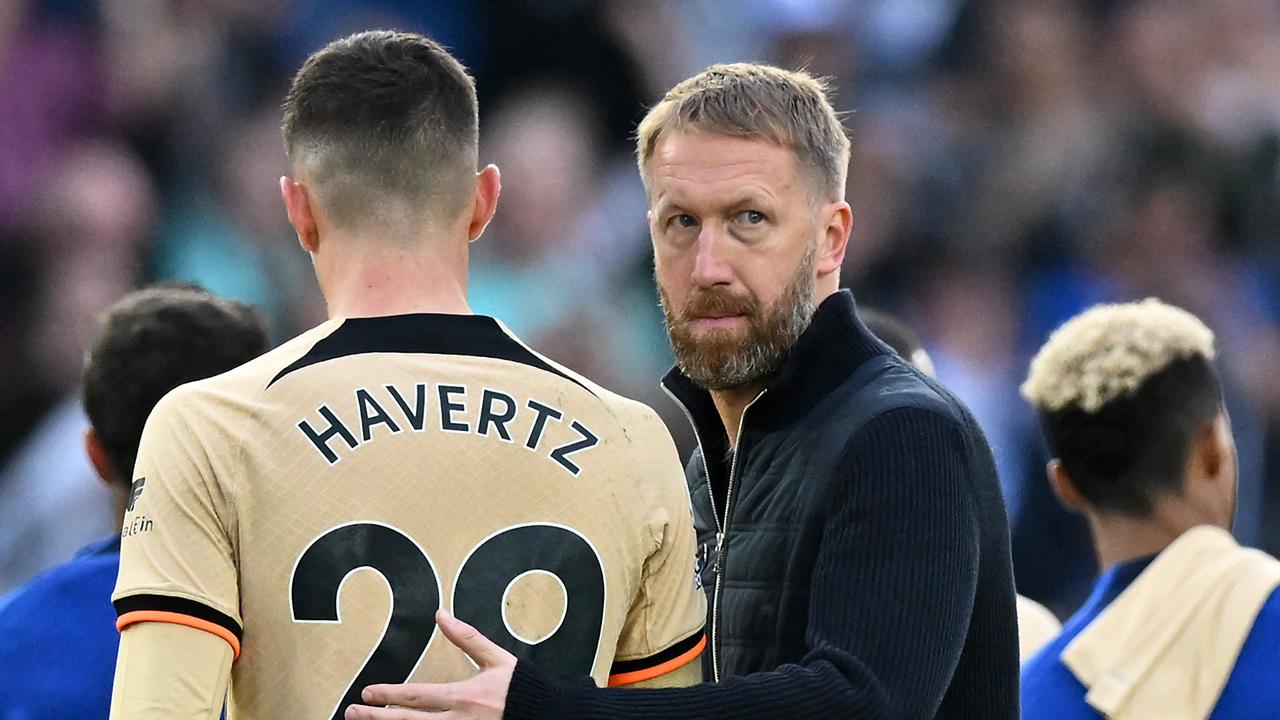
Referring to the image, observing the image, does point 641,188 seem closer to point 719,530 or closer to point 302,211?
point 719,530

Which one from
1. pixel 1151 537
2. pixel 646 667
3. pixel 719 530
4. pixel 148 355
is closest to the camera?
pixel 646 667

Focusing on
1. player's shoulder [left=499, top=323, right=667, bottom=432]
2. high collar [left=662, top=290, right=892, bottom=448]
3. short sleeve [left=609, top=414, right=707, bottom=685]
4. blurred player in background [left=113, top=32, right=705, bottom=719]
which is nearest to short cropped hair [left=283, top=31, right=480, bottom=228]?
blurred player in background [left=113, top=32, right=705, bottom=719]

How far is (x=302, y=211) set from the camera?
2.77m

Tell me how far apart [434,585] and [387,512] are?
0.40 feet

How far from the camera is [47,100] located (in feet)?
26.1

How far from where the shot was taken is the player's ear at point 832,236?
332 centimetres

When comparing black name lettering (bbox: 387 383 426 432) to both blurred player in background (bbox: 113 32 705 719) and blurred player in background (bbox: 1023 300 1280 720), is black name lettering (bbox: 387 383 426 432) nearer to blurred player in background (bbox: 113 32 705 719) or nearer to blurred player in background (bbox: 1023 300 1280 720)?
blurred player in background (bbox: 113 32 705 719)

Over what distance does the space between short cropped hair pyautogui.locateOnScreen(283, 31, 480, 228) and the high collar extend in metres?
0.71

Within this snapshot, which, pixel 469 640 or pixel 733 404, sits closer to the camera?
pixel 469 640

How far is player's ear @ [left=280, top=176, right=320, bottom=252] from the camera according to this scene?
2756 millimetres

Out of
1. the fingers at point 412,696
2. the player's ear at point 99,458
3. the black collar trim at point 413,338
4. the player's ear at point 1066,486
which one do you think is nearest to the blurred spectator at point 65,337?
the player's ear at point 99,458

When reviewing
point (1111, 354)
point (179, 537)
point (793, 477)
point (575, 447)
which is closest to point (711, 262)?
point (793, 477)

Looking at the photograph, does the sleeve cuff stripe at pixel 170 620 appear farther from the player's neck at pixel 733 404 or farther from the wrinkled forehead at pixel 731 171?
the wrinkled forehead at pixel 731 171

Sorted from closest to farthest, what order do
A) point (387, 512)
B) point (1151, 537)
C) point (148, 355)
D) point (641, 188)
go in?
point (387, 512), point (148, 355), point (1151, 537), point (641, 188)
